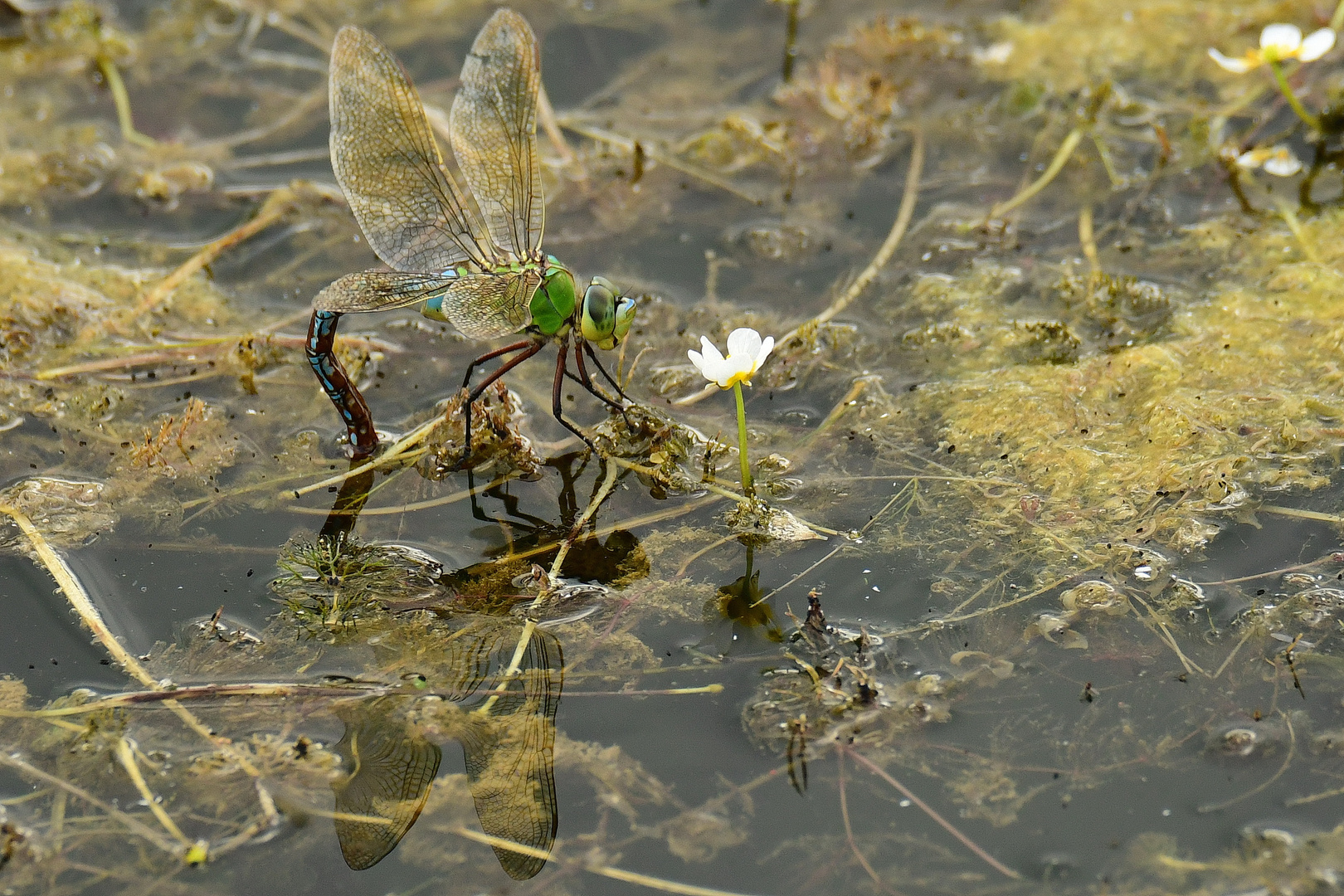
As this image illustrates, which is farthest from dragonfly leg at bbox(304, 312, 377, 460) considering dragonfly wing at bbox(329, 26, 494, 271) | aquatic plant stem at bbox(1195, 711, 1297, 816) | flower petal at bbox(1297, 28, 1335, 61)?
flower petal at bbox(1297, 28, 1335, 61)

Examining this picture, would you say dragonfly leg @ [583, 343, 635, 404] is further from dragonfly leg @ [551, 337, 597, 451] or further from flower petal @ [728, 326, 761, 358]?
flower petal @ [728, 326, 761, 358]

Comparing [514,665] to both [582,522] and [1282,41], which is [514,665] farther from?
[1282,41]

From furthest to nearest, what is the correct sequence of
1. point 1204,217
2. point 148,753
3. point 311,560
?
point 1204,217 → point 311,560 → point 148,753

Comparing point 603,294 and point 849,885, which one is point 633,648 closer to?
point 849,885

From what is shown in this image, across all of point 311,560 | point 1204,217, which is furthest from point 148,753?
point 1204,217

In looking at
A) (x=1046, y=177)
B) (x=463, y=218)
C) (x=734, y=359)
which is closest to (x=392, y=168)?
(x=463, y=218)

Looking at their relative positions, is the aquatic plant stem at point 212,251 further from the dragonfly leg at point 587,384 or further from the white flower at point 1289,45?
the white flower at point 1289,45
